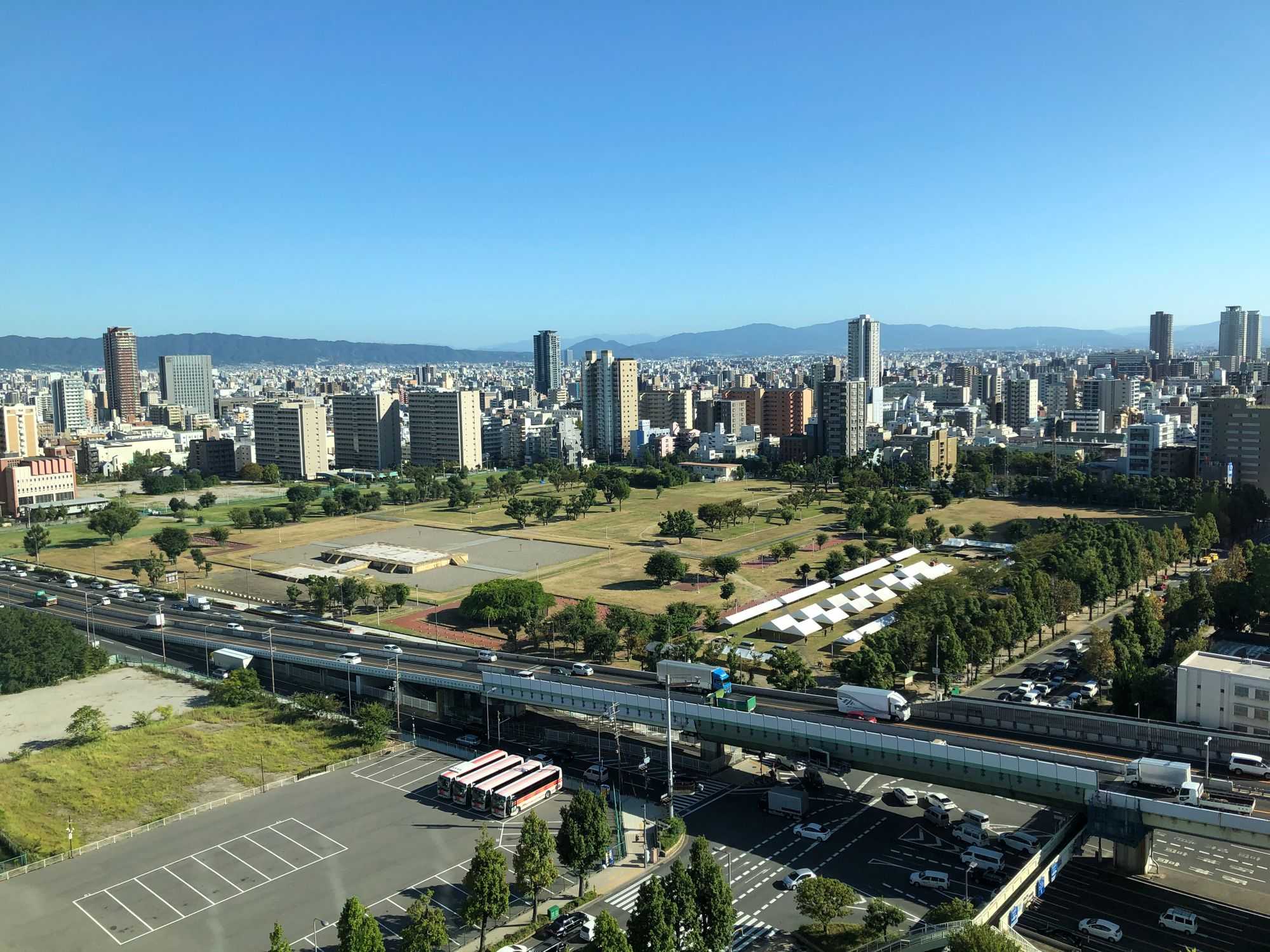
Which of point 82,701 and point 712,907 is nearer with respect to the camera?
point 712,907

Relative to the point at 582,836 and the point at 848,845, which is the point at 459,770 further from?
the point at 848,845

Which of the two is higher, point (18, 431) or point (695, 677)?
point (18, 431)

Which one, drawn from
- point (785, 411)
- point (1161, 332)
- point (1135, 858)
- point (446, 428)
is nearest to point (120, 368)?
point (446, 428)

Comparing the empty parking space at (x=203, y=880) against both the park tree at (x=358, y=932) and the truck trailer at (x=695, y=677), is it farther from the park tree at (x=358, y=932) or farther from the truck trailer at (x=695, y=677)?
the truck trailer at (x=695, y=677)

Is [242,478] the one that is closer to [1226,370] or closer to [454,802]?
[454,802]

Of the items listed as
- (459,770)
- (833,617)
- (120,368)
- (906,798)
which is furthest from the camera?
(120,368)

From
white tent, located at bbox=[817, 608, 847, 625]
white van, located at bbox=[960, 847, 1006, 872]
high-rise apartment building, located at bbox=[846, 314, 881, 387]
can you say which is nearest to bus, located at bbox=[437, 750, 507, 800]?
white van, located at bbox=[960, 847, 1006, 872]
